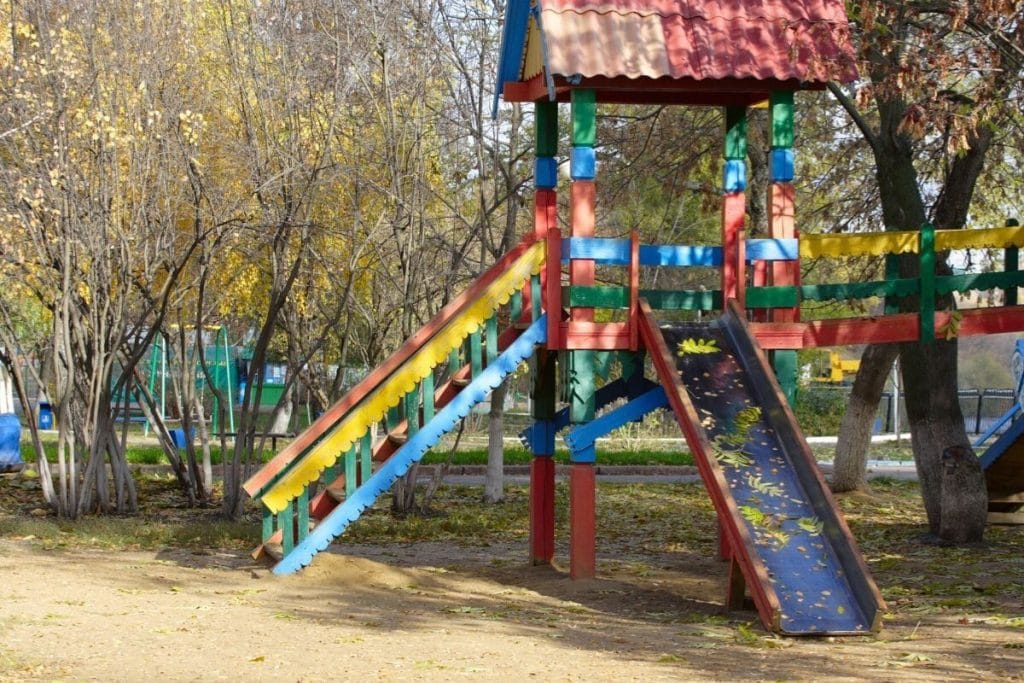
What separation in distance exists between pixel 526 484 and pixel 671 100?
357 inches

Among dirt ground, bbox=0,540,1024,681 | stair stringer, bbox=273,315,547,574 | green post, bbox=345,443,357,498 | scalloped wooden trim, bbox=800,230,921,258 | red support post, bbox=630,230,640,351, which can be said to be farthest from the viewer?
scalloped wooden trim, bbox=800,230,921,258

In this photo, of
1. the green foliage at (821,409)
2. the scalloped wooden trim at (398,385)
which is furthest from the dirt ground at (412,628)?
the green foliage at (821,409)

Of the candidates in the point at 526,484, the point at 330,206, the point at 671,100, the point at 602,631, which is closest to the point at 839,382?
the point at 526,484

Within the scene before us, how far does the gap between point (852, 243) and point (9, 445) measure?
44.9 feet

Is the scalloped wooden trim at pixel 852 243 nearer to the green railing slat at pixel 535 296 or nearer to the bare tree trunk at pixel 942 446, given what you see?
the green railing slat at pixel 535 296

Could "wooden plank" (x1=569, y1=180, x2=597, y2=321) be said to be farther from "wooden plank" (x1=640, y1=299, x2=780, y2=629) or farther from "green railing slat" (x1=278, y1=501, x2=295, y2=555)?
"green railing slat" (x1=278, y1=501, x2=295, y2=555)

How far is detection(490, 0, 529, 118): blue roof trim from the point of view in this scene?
1258 cm

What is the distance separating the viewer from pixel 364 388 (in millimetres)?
11648

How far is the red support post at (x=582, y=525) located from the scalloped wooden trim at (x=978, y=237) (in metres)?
3.39

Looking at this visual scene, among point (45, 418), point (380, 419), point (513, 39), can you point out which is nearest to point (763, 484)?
point (380, 419)

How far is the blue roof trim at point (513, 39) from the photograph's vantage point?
12.6 metres

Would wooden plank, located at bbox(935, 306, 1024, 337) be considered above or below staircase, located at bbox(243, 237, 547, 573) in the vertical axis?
above

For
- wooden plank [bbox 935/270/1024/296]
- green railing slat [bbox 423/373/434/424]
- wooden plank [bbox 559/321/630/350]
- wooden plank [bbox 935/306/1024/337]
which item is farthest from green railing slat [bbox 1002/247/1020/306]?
green railing slat [bbox 423/373/434/424]

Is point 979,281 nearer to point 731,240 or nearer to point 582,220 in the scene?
point 731,240
